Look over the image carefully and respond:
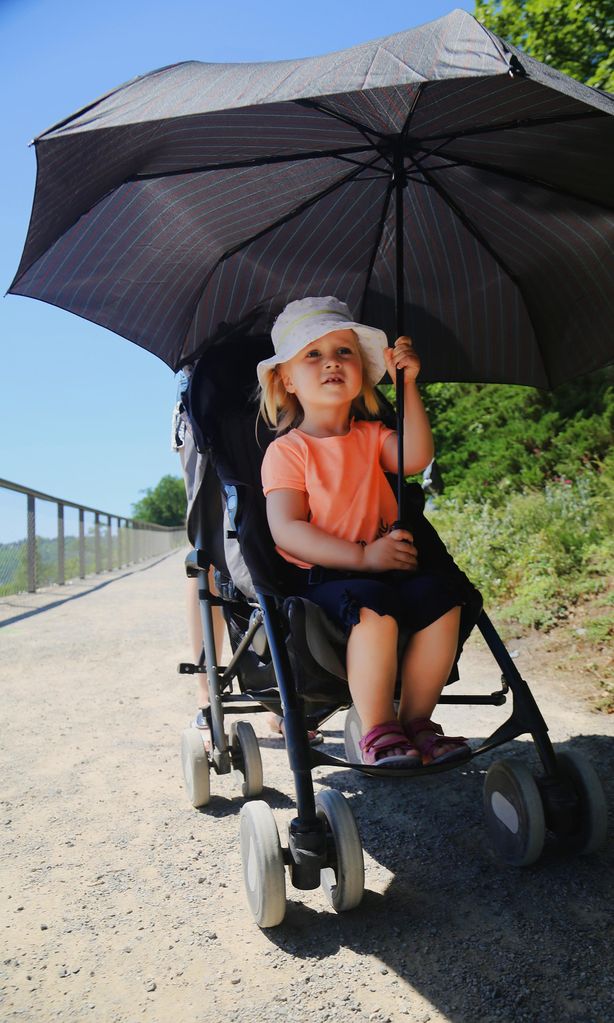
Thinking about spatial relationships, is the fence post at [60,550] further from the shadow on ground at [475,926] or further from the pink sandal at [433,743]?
the pink sandal at [433,743]

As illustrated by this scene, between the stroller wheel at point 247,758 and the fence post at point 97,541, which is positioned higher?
the fence post at point 97,541

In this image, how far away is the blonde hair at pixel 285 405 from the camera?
9.55ft

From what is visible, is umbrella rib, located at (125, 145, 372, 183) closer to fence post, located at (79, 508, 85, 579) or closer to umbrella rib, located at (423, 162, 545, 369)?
umbrella rib, located at (423, 162, 545, 369)

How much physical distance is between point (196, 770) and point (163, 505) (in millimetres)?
111151

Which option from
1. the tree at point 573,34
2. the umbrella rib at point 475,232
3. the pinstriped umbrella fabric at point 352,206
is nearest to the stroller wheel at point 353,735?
the pinstriped umbrella fabric at point 352,206

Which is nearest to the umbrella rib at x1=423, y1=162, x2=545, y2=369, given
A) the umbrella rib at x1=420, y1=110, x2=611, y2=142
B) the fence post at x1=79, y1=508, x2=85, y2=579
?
the umbrella rib at x1=420, y1=110, x2=611, y2=142

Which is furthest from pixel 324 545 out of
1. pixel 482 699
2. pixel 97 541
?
pixel 97 541

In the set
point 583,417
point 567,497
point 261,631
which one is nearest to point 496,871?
point 261,631

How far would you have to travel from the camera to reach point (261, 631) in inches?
97.0

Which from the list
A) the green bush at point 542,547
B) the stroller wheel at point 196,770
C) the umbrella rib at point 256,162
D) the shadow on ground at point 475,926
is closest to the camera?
the shadow on ground at point 475,926

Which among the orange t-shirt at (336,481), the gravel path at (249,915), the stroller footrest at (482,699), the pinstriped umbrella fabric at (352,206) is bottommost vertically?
the gravel path at (249,915)

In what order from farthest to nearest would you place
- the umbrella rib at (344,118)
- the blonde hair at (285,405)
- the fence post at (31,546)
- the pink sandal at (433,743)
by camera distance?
the fence post at (31,546) < the blonde hair at (285,405) < the umbrella rib at (344,118) < the pink sandal at (433,743)

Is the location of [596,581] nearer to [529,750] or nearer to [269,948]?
[529,750]

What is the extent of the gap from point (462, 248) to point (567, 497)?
5.00 m
